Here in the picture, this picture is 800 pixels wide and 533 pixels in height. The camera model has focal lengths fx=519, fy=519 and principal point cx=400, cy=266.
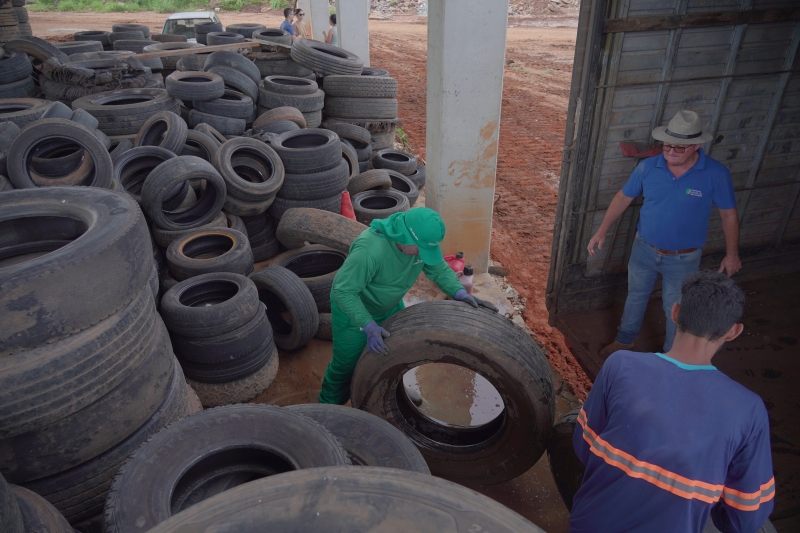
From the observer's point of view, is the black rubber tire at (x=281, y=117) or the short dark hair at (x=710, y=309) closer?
the short dark hair at (x=710, y=309)

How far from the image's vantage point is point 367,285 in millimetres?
4047

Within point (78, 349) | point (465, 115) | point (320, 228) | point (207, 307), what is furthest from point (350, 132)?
point (78, 349)

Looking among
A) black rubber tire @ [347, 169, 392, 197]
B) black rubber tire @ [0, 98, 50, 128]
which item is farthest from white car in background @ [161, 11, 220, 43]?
black rubber tire @ [347, 169, 392, 197]

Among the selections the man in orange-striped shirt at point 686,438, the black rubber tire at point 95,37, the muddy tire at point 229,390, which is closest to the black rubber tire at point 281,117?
the muddy tire at point 229,390

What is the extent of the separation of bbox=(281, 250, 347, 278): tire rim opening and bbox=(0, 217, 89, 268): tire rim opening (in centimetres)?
289

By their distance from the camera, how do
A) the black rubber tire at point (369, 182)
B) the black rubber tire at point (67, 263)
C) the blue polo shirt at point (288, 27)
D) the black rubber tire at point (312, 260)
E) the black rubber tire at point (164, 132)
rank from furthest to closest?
the blue polo shirt at point (288, 27), the black rubber tire at point (369, 182), the black rubber tire at point (164, 132), the black rubber tire at point (312, 260), the black rubber tire at point (67, 263)

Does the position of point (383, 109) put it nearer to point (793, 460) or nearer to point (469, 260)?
point (469, 260)

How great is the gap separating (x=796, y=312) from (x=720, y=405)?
14.8ft

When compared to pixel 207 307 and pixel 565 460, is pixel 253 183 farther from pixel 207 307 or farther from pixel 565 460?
pixel 565 460

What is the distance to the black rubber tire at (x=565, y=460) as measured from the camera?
3486mm

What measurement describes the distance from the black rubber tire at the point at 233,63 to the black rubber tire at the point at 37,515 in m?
8.41

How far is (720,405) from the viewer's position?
2.05 m

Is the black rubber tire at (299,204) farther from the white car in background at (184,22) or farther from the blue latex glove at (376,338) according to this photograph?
the white car in background at (184,22)

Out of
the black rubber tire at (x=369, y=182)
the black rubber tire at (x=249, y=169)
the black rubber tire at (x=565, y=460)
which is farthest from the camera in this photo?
the black rubber tire at (x=369, y=182)
